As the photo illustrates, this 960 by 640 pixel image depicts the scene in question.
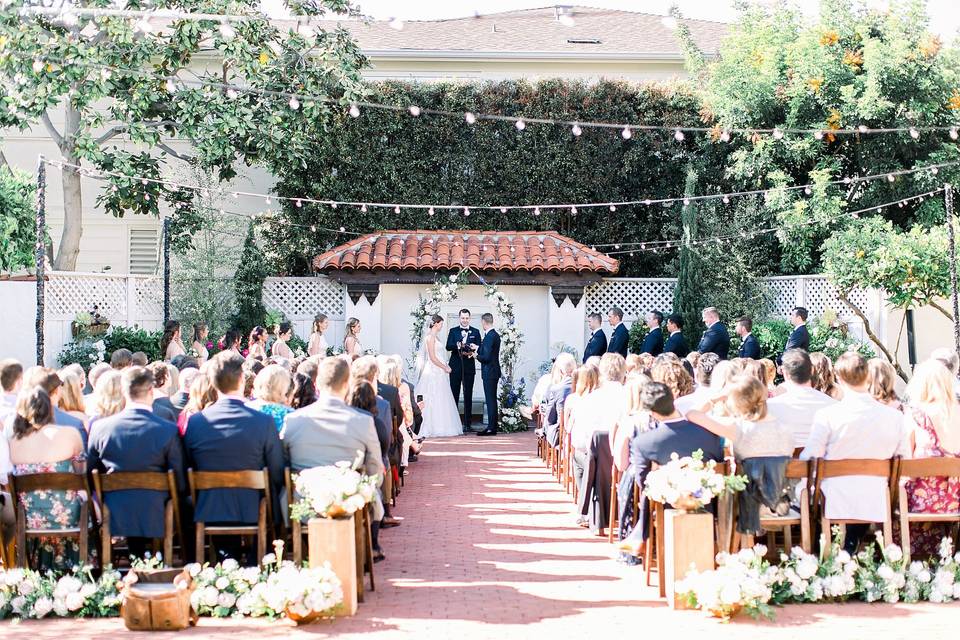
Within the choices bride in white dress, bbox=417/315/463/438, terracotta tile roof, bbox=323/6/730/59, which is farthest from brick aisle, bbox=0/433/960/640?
terracotta tile roof, bbox=323/6/730/59

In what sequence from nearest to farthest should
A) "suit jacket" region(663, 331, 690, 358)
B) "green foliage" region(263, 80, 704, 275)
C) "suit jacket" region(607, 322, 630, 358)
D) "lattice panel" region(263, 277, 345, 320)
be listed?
"suit jacket" region(663, 331, 690, 358)
"suit jacket" region(607, 322, 630, 358)
"lattice panel" region(263, 277, 345, 320)
"green foliage" region(263, 80, 704, 275)

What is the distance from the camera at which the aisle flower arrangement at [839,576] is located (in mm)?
6297

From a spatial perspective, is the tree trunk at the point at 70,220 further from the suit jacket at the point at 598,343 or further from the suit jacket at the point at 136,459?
the suit jacket at the point at 136,459

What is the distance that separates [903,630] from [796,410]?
6.61 ft

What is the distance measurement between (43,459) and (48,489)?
0.24 metres

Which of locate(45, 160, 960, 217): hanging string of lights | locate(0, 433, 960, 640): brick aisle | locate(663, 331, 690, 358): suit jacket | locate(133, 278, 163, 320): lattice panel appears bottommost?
locate(0, 433, 960, 640): brick aisle

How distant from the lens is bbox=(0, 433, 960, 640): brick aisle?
19.5 ft

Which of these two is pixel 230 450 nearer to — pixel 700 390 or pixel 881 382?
pixel 700 390

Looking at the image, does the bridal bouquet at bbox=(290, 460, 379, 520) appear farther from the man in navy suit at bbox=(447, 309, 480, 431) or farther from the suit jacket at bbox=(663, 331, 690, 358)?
the man in navy suit at bbox=(447, 309, 480, 431)

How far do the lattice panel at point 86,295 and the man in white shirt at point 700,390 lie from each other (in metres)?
11.1

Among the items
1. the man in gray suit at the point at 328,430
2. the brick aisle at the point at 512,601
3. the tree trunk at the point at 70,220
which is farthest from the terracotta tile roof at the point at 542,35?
the man in gray suit at the point at 328,430

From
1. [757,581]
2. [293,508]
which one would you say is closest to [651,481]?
[757,581]

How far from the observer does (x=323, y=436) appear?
6793 millimetres

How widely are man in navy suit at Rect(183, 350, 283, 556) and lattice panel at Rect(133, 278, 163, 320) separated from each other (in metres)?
12.4
